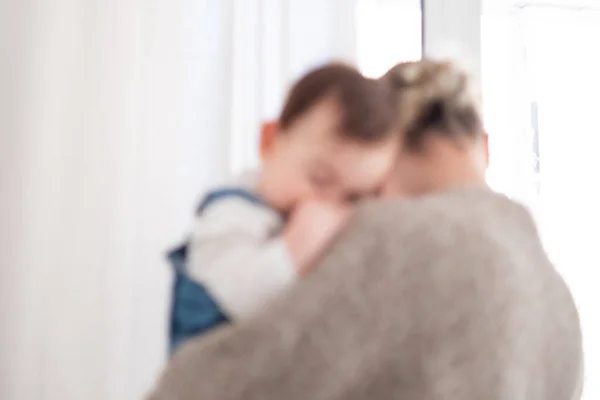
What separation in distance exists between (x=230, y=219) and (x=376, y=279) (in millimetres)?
123

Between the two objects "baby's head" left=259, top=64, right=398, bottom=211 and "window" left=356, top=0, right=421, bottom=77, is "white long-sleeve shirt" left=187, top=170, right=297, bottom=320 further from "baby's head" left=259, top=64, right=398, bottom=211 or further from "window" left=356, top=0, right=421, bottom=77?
"window" left=356, top=0, right=421, bottom=77

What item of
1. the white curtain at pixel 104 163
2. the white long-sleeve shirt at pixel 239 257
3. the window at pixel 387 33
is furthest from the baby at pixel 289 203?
the window at pixel 387 33

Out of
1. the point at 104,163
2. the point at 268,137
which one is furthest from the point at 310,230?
the point at 104,163

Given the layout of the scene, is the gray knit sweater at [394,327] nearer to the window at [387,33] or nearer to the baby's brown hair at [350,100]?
the baby's brown hair at [350,100]

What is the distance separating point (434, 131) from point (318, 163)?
15 cm

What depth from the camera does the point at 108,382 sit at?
95 centimetres

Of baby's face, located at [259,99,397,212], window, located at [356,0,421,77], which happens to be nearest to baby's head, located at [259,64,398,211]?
baby's face, located at [259,99,397,212]

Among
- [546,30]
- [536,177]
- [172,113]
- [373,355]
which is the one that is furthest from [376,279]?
[546,30]

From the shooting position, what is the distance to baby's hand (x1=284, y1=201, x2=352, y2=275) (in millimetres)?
537

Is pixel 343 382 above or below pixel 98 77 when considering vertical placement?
below

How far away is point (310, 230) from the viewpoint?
1.79 ft

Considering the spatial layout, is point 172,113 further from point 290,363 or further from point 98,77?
point 290,363

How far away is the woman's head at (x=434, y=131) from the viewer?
0.67 m

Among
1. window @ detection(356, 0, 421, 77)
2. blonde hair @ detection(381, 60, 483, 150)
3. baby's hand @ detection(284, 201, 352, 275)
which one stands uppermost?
window @ detection(356, 0, 421, 77)
